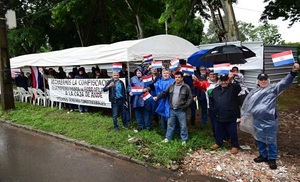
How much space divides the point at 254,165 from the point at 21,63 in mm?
11719

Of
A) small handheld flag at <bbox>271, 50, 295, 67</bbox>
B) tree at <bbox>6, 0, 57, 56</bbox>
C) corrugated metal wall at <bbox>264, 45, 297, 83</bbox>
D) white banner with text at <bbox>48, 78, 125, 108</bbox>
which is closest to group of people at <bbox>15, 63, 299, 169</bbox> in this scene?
small handheld flag at <bbox>271, 50, 295, 67</bbox>

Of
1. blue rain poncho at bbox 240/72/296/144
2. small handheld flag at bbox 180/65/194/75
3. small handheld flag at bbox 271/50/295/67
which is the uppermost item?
small handheld flag at bbox 271/50/295/67

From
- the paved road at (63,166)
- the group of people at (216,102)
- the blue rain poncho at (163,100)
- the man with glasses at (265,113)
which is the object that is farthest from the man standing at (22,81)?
the man with glasses at (265,113)

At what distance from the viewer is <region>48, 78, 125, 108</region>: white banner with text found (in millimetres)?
9023

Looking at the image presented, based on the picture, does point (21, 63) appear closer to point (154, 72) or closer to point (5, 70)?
point (5, 70)

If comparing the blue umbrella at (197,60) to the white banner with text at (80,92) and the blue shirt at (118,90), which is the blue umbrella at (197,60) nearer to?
the blue shirt at (118,90)

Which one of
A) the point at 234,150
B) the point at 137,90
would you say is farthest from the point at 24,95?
the point at 234,150

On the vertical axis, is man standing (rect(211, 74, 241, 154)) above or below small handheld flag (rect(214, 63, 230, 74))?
below

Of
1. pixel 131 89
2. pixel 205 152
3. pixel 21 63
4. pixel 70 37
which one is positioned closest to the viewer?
pixel 205 152

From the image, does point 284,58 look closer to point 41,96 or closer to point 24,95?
point 41,96

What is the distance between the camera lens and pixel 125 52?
8.02 meters

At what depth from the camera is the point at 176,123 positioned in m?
6.47

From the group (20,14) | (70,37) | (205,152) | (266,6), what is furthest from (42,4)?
(205,152)

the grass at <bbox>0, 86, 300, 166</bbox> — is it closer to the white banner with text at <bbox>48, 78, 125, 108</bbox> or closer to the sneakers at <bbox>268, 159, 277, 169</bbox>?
the white banner with text at <bbox>48, 78, 125, 108</bbox>
